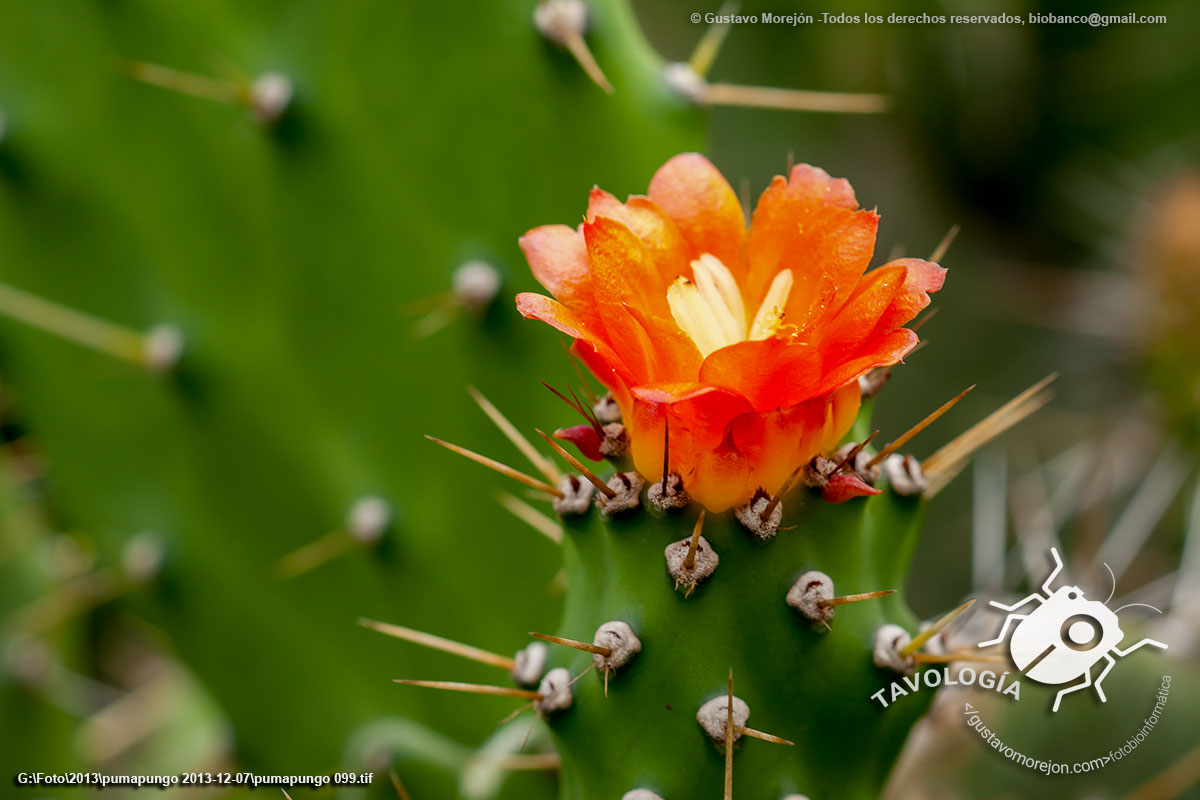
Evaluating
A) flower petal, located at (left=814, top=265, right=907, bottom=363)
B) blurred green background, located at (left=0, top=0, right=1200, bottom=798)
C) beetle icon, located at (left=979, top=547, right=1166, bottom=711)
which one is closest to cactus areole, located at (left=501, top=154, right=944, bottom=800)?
flower petal, located at (left=814, top=265, right=907, bottom=363)

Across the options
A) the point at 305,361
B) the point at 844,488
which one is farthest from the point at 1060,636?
the point at 305,361

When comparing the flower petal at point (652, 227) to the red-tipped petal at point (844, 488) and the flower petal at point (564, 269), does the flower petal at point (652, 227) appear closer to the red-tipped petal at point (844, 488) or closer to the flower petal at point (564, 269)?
the flower petal at point (564, 269)

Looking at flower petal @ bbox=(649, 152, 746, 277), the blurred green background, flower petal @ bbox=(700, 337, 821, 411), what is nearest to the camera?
flower petal @ bbox=(700, 337, 821, 411)

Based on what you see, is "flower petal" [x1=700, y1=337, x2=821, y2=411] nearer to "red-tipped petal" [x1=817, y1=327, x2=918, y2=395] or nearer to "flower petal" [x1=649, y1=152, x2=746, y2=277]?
"red-tipped petal" [x1=817, y1=327, x2=918, y2=395]

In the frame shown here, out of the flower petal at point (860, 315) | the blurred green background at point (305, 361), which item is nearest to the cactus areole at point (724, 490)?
the flower petal at point (860, 315)

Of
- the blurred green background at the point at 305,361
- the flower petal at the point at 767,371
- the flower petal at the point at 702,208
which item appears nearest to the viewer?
the flower petal at the point at 767,371

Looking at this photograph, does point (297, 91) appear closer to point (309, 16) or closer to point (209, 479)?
point (309, 16)

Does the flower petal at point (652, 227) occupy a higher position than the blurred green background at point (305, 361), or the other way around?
the flower petal at point (652, 227)
